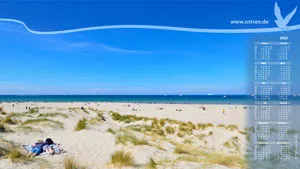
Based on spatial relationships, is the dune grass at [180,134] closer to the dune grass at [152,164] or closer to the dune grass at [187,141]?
the dune grass at [187,141]

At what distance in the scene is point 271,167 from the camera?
278 inches

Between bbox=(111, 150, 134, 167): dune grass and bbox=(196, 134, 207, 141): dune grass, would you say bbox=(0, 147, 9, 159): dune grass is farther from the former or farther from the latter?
bbox=(196, 134, 207, 141): dune grass

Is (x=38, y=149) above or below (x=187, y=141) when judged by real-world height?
above

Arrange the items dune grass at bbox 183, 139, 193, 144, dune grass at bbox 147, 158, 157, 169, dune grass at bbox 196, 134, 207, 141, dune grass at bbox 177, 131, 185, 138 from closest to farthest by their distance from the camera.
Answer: dune grass at bbox 147, 158, 157, 169 < dune grass at bbox 183, 139, 193, 144 < dune grass at bbox 196, 134, 207, 141 < dune grass at bbox 177, 131, 185, 138

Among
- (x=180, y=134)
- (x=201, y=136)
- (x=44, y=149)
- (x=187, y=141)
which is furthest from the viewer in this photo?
(x=180, y=134)

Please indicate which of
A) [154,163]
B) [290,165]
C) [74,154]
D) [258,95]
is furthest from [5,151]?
[290,165]

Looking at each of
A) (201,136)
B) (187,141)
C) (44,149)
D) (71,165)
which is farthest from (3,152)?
(201,136)

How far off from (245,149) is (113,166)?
205 inches

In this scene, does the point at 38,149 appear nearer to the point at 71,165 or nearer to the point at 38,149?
the point at 38,149

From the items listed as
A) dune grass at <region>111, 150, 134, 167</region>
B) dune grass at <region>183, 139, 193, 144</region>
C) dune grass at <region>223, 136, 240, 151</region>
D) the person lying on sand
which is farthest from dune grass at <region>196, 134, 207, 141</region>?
the person lying on sand

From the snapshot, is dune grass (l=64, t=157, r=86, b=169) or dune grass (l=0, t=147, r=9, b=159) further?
dune grass (l=0, t=147, r=9, b=159)

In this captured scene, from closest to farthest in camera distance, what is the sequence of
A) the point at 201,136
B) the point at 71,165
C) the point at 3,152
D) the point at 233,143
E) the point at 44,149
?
the point at 71,165, the point at 3,152, the point at 44,149, the point at 233,143, the point at 201,136

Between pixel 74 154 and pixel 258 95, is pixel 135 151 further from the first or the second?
pixel 258 95

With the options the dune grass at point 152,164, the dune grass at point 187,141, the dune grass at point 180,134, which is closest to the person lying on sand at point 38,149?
the dune grass at point 152,164
